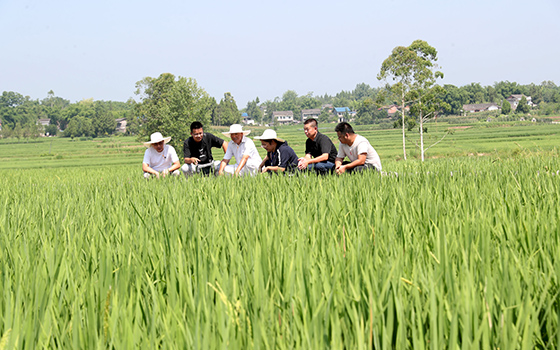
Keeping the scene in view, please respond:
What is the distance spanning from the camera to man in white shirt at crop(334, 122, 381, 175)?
241 inches

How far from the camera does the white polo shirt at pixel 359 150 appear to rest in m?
6.25

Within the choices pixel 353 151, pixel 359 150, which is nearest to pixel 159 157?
pixel 353 151

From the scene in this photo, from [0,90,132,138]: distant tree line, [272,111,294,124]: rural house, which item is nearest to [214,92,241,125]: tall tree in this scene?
[0,90,132,138]: distant tree line

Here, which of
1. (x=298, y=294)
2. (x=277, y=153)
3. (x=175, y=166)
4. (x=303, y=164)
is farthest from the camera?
(x=175, y=166)

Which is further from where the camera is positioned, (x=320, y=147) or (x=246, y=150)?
(x=246, y=150)

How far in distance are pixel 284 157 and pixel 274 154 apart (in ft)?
1.11

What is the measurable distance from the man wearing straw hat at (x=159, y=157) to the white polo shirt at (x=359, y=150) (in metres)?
2.95

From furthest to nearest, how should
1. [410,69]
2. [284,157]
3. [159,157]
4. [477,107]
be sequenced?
1. [477,107]
2. [410,69]
3. [159,157]
4. [284,157]

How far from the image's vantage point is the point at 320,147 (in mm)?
6930

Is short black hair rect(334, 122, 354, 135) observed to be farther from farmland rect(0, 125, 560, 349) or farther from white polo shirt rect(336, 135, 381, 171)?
farmland rect(0, 125, 560, 349)

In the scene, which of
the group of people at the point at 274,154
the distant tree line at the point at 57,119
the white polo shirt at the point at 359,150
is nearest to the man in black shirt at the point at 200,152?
the group of people at the point at 274,154

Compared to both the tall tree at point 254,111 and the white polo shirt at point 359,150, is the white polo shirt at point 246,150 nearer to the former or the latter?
the white polo shirt at point 359,150

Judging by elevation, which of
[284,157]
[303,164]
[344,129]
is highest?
[344,129]

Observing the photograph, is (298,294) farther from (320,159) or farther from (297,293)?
(320,159)
